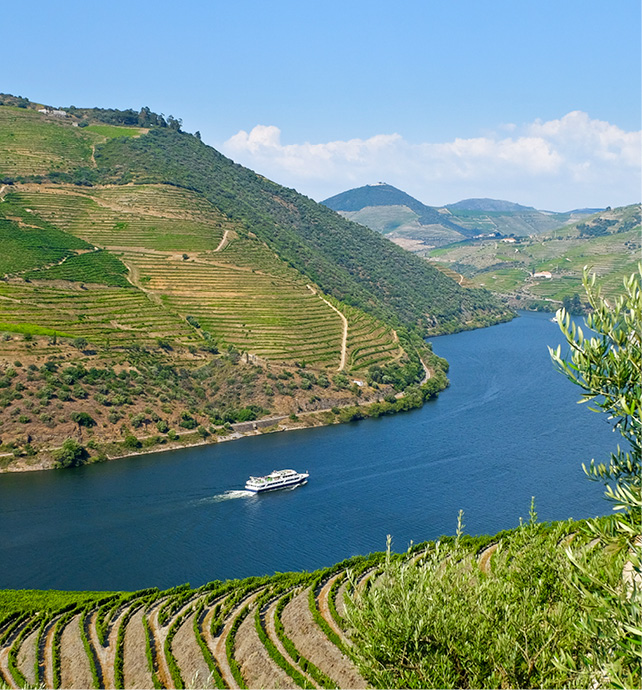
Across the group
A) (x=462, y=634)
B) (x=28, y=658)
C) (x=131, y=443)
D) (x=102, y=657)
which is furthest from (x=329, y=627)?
(x=131, y=443)

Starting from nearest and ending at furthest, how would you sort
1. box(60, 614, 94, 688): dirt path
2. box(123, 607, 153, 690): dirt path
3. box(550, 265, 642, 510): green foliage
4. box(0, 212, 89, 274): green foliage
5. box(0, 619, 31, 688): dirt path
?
box(550, 265, 642, 510): green foliage, box(0, 619, 31, 688): dirt path, box(123, 607, 153, 690): dirt path, box(60, 614, 94, 688): dirt path, box(0, 212, 89, 274): green foliage

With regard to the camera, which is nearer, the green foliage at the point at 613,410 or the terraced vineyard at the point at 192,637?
the green foliage at the point at 613,410

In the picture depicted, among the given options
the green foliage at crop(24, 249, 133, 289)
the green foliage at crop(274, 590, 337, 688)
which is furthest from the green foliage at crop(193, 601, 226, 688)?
the green foliage at crop(24, 249, 133, 289)

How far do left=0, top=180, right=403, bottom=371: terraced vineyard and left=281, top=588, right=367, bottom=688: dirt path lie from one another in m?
50.6

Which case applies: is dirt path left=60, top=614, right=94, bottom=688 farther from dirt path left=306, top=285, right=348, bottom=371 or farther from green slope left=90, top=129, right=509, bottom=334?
green slope left=90, top=129, right=509, bottom=334

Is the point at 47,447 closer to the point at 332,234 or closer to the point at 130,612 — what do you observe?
the point at 130,612

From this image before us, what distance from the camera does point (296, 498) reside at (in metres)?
56.5

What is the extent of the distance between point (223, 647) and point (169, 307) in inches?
2469

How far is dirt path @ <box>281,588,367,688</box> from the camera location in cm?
2798

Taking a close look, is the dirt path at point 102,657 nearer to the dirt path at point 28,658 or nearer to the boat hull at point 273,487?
the dirt path at point 28,658

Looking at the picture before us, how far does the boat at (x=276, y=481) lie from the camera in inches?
2238

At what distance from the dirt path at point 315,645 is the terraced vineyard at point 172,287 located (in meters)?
50.6

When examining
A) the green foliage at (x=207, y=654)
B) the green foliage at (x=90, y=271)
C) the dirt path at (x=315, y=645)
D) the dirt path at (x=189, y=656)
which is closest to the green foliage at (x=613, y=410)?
the dirt path at (x=315, y=645)

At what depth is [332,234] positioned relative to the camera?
497ft
